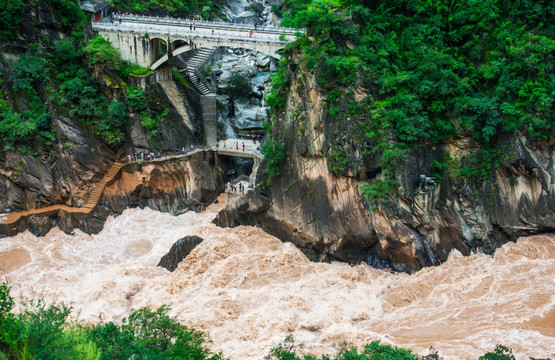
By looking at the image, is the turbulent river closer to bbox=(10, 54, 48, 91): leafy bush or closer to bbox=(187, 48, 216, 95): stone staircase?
bbox=(10, 54, 48, 91): leafy bush

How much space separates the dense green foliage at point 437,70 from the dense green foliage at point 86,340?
584 inches

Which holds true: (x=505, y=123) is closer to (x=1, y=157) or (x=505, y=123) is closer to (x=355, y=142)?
(x=355, y=142)

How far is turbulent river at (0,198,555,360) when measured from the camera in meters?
24.5

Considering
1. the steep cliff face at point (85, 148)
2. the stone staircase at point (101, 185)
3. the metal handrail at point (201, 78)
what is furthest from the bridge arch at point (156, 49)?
the stone staircase at point (101, 185)

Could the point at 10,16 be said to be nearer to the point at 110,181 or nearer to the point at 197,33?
the point at 197,33

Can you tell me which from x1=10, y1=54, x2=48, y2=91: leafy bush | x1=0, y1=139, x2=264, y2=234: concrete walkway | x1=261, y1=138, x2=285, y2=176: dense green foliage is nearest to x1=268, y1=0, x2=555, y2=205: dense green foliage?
x1=261, y1=138, x2=285, y2=176: dense green foliage

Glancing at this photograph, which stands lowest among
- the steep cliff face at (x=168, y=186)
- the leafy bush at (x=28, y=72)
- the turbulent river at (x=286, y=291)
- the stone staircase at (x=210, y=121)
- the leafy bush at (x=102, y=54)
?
the turbulent river at (x=286, y=291)

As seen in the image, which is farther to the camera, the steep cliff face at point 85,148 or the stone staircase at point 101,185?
the stone staircase at point 101,185

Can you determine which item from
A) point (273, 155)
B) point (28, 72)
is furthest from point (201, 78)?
point (273, 155)

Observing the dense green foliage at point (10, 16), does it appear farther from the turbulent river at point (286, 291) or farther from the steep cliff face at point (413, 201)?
the steep cliff face at point (413, 201)

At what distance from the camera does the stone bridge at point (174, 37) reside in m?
36.0

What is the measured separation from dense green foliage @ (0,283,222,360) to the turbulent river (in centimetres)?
415

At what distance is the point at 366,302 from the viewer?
27844 mm

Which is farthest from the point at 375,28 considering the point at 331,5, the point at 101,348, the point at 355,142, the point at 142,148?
the point at 101,348
